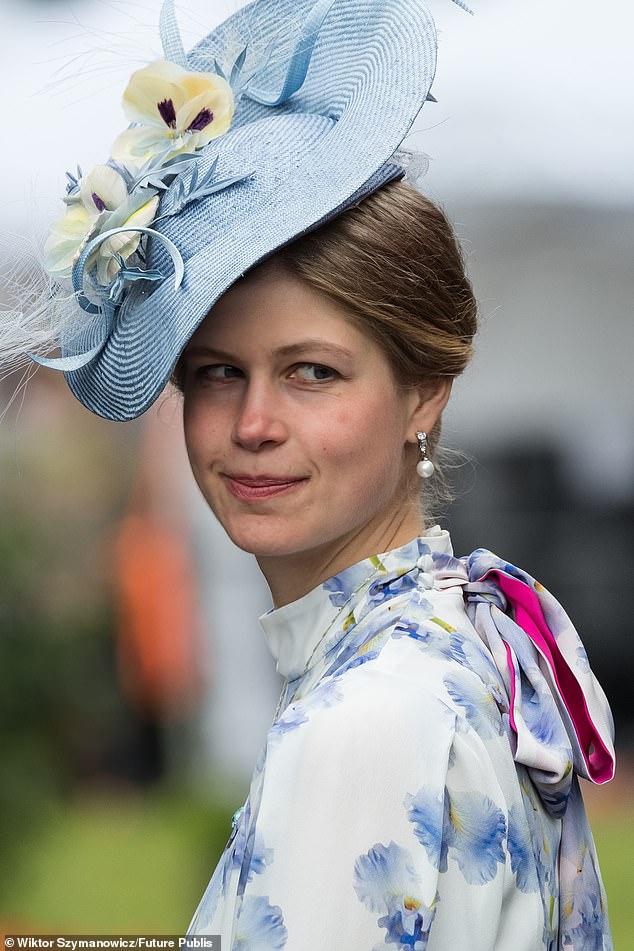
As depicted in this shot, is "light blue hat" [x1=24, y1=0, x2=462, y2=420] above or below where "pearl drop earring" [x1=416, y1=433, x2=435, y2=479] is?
above

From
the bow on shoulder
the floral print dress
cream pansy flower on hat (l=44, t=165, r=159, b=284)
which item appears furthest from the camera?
cream pansy flower on hat (l=44, t=165, r=159, b=284)

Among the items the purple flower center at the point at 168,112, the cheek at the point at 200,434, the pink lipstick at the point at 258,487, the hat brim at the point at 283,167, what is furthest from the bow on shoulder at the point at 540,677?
the purple flower center at the point at 168,112

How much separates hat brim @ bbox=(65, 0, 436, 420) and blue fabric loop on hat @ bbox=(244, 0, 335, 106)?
2 cm

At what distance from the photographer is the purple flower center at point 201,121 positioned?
62.5 inches

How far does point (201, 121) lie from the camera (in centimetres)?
159

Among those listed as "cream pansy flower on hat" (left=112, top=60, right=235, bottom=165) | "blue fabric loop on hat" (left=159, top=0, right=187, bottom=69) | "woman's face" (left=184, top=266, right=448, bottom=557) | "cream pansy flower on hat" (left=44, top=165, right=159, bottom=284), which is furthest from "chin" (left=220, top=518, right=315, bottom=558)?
"blue fabric loop on hat" (left=159, top=0, right=187, bottom=69)

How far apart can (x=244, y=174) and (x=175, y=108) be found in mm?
170

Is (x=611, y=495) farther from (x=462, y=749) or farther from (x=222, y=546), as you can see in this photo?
(x=462, y=749)

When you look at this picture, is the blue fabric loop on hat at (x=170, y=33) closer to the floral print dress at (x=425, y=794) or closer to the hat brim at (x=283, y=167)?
the hat brim at (x=283, y=167)

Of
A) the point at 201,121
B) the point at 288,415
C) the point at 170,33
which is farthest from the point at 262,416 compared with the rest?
the point at 170,33

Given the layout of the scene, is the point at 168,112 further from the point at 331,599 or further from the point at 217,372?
the point at 331,599

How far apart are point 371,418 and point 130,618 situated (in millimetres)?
3580

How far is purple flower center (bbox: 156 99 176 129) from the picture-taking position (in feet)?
5.19

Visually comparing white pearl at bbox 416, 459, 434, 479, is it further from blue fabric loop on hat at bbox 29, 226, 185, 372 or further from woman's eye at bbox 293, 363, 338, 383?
blue fabric loop on hat at bbox 29, 226, 185, 372
